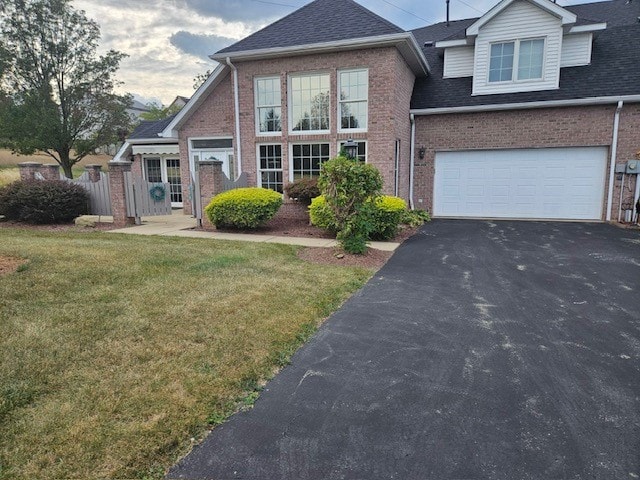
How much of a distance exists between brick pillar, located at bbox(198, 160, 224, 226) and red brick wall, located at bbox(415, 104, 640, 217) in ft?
20.8

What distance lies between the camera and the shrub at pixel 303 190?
11453 millimetres

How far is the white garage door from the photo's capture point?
40.1 feet

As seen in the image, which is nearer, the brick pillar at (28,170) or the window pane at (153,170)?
the brick pillar at (28,170)

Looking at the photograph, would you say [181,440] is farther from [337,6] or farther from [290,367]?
[337,6]

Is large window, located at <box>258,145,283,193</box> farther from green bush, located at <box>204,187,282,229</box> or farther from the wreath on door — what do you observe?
the wreath on door

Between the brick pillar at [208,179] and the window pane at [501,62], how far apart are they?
28.7 ft

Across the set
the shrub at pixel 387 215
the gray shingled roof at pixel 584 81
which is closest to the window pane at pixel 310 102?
the gray shingled roof at pixel 584 81

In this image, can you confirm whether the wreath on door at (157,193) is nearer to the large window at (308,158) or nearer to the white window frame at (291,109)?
the large window at (308,158)

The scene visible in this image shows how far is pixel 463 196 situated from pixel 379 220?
5352mm

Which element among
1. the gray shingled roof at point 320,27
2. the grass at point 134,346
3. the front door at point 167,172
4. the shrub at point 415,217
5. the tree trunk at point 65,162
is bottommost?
the grass at point 134,346

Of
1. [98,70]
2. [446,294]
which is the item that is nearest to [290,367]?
[446,294]

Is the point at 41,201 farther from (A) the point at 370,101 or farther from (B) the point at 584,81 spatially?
(B) the point at 584,81

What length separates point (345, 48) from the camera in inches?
436

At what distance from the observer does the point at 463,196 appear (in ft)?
44.0
